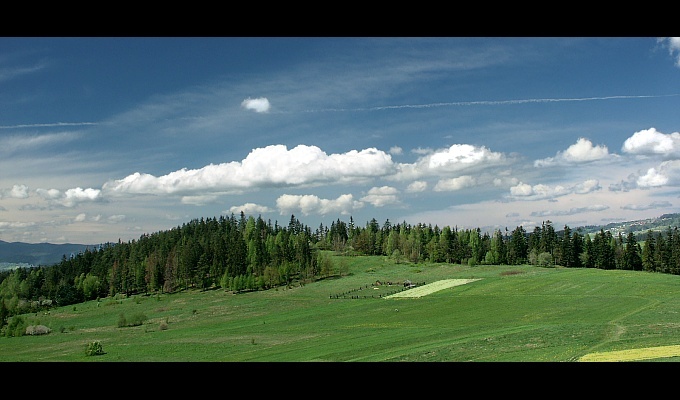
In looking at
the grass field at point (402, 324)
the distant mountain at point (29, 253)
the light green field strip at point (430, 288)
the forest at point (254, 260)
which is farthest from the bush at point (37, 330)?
the distant mountain at point (29, 253)

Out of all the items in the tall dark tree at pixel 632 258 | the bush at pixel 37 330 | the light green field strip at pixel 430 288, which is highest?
the tall dark tree at pixel 632 258

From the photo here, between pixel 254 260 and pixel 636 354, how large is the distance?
46.2 meters

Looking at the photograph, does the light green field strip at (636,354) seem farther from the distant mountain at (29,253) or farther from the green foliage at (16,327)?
the distant mountain at (29,253)

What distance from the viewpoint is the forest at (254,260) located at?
50.2 m

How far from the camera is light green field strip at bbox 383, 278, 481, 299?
38.0 metres

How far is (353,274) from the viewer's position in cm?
5612

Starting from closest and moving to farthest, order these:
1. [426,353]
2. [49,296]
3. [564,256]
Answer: [426,353]
[49,296]
[564,256]

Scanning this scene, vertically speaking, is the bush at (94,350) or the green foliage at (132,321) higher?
the bush at (94,350)

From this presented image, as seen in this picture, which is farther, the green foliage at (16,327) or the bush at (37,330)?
the green foliage at (16,327)

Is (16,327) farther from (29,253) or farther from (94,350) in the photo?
(29,253)

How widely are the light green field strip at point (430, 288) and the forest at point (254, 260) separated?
48.3 feet
